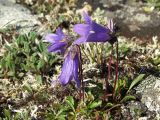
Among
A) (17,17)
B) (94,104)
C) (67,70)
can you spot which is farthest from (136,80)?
(17,17)

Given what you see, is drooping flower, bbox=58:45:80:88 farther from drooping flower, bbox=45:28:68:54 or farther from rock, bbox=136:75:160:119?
rock, bbox=136:75:160:119

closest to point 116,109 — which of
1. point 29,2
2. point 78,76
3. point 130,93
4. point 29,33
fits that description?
point 130,93

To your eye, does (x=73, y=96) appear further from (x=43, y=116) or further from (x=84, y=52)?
(x=84, y=52)

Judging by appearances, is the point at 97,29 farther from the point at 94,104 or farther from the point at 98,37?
the point at 94,104

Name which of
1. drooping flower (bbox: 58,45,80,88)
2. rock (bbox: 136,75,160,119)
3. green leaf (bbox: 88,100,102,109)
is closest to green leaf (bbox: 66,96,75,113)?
green leaf (bbox: 88,100,102,109)

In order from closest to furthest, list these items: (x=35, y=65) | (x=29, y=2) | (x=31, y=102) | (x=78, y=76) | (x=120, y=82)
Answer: (x=78, y=76), (x=120, y=82), (x=31, y=102), (x=35, y=65), (x=29, y=2)
